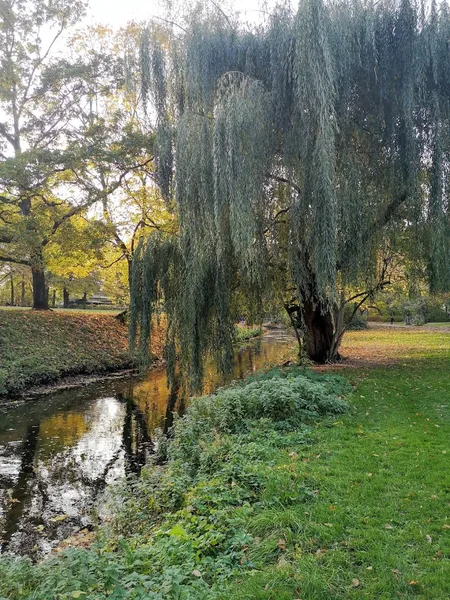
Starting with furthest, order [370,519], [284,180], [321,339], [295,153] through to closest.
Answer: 1. [321,339]
2. [284,180]
3. [295,153]
4. [370,519]

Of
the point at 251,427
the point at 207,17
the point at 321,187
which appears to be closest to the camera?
the point at 251,427

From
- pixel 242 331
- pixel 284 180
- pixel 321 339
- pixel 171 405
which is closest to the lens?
pixel 284 180

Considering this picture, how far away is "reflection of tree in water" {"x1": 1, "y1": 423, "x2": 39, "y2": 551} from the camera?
4.99m

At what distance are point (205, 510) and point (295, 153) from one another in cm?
614

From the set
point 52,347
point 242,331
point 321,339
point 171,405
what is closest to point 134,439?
point 171,405

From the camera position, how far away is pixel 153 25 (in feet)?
28.9

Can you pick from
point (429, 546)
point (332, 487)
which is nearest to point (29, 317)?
point (332, 487)

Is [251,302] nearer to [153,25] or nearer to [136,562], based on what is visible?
[153,25]

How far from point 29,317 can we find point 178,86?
10614 mm

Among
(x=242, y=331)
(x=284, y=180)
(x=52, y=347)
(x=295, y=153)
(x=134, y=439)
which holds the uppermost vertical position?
(x=295, y=153)

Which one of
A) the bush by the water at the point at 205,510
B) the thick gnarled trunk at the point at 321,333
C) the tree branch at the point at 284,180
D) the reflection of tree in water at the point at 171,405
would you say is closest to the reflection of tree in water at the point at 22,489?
the bush by the water at the point at 205,510

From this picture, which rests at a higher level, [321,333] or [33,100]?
[33,100]

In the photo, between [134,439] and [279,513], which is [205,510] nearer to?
[279,513]

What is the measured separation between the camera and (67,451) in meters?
7.56
